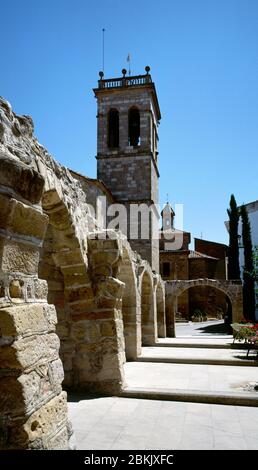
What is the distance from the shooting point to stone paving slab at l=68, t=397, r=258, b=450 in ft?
11.2

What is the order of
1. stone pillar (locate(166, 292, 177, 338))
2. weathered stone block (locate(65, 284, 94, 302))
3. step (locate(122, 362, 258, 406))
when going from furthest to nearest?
1. stone pillar (locate(166, 292, 177, 338))
2. weathered stone block (locate(65, 284, 94, 302))
3. step (locate(122, 362, 258, 406))

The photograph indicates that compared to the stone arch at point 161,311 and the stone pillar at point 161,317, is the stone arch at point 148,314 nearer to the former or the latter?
the stone arch at point 161,311

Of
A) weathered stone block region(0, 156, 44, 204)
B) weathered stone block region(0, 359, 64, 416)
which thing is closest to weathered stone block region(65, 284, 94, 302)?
weathered stone block region(0, 359, 64, 416)

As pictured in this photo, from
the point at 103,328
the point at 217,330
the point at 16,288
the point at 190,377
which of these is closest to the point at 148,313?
the point at 190,377

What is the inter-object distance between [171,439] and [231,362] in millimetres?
5006

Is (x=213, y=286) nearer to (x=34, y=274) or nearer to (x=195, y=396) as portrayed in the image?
(x=195, y=396)

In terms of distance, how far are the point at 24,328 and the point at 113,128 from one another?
2148 cm

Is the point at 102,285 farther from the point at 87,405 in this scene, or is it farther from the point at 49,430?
the point at 49,430

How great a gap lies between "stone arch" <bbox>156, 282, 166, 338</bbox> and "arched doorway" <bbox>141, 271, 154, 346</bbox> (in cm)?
268

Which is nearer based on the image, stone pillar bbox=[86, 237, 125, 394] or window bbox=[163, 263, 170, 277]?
stone pillar bbox=[86, 237, 125, 394]

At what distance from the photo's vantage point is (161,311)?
15.0 meters

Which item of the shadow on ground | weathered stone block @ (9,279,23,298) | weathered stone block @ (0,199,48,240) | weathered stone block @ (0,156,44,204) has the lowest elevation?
the shadow on ground

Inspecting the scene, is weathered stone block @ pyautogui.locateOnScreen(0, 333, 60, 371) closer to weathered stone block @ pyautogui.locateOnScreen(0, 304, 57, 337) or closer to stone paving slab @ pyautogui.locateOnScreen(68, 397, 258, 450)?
weathered stone block @ pyautogui.locateOnScreen(0, 304, 57, 337)

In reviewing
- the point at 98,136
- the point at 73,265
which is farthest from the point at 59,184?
the point at 98,136
